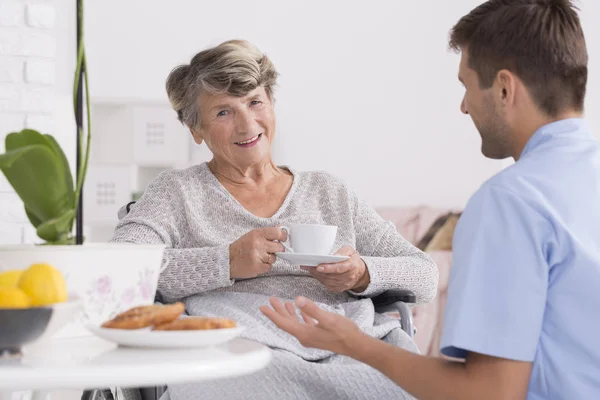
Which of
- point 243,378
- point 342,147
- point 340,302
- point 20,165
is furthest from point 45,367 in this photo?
point 342,147

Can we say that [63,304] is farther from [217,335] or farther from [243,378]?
[243,378]

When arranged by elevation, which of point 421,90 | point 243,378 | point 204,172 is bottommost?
point 243,378

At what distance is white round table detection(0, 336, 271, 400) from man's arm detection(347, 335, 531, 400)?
257 millimetres

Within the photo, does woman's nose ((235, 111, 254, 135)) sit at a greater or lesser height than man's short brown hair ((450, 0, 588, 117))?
lesser

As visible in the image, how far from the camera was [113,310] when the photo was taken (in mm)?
1184

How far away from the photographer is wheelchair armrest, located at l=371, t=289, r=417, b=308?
2014mm

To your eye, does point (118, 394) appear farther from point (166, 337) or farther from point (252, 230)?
point (166, 337)

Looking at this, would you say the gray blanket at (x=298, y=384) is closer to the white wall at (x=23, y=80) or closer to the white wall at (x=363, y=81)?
the white wall at (x=23, y=80)

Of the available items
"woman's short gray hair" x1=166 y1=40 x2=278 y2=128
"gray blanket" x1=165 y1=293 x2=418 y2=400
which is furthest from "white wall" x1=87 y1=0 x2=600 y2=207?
"gray blanket" x1=165 y1=293 x2=418 y2=400

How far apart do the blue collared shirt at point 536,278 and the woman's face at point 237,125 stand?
103 cm

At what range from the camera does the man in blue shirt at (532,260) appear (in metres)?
1.13

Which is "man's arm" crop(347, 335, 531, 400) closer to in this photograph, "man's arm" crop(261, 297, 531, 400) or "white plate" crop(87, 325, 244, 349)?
"man's arm" crop(261, 297, 531, 400)

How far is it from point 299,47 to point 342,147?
59 centimetres

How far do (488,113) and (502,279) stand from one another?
0.28 meters
